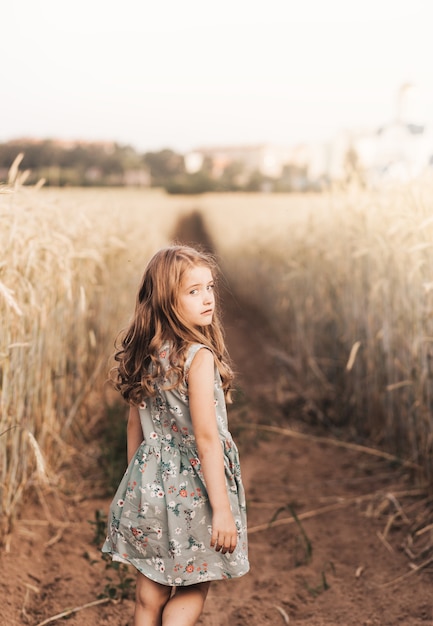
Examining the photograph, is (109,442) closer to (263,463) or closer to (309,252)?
(263,463)

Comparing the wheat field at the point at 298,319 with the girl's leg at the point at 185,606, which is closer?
the girl's leg at the point at 185,606

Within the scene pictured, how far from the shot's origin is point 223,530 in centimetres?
171

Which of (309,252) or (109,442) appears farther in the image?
(309,252)

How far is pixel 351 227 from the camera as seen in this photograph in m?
4.40

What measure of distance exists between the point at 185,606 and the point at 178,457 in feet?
1.23

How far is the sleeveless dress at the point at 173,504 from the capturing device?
179 centimetres

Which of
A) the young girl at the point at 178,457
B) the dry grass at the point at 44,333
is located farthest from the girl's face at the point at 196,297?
the dry grass at the point at 44,333

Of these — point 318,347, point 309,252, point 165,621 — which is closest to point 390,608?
point 165,621

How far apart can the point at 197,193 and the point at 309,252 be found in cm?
3420

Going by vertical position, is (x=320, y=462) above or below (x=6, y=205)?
below

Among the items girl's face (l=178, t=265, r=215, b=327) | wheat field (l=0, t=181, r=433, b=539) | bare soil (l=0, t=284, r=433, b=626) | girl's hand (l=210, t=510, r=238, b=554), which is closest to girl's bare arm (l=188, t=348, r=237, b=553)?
girl's hand (l=210, t=510, r=238, b=554)

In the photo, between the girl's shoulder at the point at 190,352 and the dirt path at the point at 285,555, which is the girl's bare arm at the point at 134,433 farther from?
the dirt path at the point at 285,555

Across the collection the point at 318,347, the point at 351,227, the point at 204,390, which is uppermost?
the point at 351,227

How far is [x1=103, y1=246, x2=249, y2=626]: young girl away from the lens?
1760 millimetres
